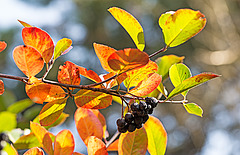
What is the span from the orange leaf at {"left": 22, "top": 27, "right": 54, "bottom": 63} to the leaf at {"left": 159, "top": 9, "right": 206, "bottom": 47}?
156mm

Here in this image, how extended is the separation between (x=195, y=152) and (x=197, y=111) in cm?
363

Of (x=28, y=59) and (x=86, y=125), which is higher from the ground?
(x=28, y=59)

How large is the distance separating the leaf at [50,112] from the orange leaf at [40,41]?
63mm

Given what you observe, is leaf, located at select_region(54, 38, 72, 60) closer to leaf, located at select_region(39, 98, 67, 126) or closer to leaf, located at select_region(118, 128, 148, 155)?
leaf, located at select_region(39, 98, 67, 126)

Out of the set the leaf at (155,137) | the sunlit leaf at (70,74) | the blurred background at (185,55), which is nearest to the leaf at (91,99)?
the sunlit leaf at (70,74)

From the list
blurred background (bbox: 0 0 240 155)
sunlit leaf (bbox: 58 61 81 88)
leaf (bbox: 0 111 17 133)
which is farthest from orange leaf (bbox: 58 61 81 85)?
blurred background (bbox: 0 0 240 155)

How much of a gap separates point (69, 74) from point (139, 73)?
0.10 m

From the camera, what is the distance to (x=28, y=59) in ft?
0.98

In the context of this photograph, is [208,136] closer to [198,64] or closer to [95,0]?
[198,64]

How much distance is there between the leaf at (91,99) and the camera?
0.33 meters

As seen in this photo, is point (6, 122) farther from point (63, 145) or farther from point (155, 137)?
point (155, 137)

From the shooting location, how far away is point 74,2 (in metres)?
4.59

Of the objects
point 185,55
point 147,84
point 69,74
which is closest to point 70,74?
point 69,74

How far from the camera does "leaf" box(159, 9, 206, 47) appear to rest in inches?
11.6
